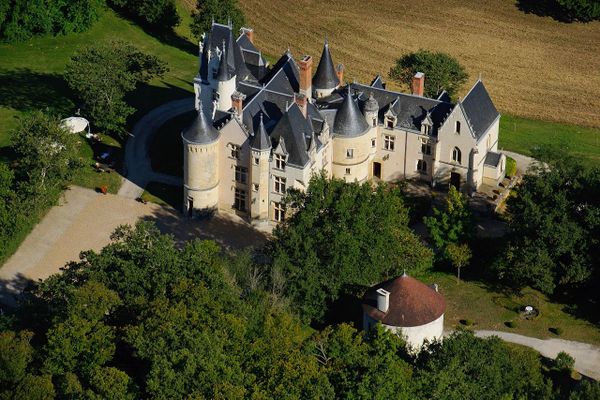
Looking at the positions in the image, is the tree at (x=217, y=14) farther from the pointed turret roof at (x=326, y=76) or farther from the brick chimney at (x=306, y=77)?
the brick chimney at (x=306, y=77)

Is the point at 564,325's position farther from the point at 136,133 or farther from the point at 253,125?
the point at 136,133

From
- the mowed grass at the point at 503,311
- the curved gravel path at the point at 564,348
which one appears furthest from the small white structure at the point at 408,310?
the curved gravel path at the point at 564,348

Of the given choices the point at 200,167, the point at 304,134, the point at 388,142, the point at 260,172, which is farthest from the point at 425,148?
the point at 200,167

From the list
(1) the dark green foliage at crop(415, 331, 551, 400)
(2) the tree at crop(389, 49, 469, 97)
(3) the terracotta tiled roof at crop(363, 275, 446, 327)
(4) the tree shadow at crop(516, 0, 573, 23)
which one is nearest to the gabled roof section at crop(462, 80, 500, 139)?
(2) the tree at crop(389, 49, 469, 97)

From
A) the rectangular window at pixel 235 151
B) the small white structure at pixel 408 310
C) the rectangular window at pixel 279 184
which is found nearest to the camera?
the small white structure at pixel 408 310

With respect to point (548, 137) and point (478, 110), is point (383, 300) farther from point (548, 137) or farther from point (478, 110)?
point (548, 137)

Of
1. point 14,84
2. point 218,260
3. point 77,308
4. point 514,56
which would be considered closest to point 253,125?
point 218,260
